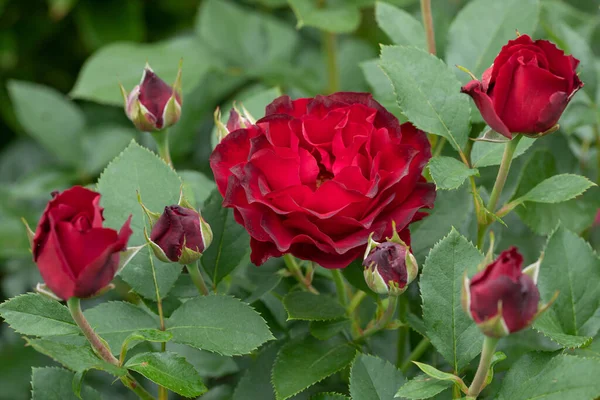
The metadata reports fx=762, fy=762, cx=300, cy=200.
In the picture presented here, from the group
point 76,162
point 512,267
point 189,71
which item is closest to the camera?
point 512,267

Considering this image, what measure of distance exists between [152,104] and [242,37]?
1.95ft

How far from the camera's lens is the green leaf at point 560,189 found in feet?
1.78

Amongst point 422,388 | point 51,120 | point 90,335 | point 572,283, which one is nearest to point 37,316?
point 90,335

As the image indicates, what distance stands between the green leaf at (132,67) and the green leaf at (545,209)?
519mm

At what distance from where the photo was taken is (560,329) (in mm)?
550

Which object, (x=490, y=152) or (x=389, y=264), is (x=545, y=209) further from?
(x=389, y=264)

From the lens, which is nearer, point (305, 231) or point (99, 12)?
point (305, 231)

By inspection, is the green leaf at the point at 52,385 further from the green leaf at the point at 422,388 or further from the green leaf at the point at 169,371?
the green leaf at the point at 422,388

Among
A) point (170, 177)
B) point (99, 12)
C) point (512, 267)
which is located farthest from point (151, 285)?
point (99, 12)

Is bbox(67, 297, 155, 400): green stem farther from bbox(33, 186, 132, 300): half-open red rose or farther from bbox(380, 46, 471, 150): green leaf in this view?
bbox(380, 46, 471, 150): green leaf

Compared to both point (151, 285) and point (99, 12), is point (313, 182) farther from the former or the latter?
point (99, 12)

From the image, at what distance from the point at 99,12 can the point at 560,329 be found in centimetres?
125

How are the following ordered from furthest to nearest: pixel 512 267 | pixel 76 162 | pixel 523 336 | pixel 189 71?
1. pixel 76 162
2. pixel 189 71
3. pixel 523 336
4. pixel 512 267

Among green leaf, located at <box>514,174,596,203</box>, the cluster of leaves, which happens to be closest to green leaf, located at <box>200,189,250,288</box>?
the cluster of leaves
